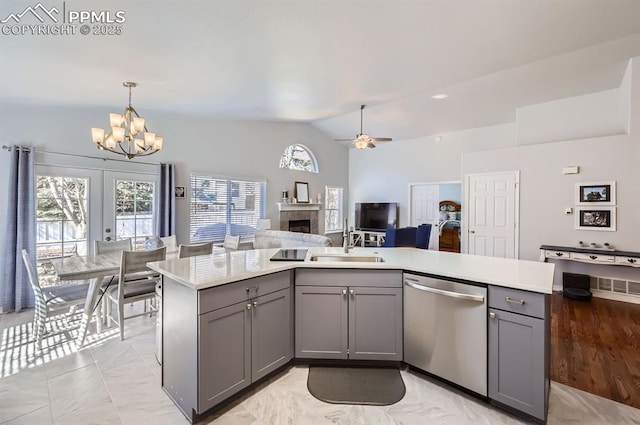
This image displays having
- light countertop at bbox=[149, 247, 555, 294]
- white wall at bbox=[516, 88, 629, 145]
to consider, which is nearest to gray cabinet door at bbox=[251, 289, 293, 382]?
light countertop at bbox=[149, 247, 555, 294]

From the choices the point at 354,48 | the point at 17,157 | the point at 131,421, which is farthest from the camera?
the point at 17,157

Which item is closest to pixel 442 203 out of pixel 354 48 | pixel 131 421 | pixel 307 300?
Result: pixel 354 48

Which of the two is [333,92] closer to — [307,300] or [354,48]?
[354,48]

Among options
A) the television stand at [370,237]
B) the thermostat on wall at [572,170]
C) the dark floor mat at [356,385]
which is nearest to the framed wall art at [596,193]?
the thermostat on wall at [572,170]

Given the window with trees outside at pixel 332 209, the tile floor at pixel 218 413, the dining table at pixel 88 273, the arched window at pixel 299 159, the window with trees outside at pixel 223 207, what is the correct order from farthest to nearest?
the window with trees outside at pixel 332 209 < the arched window at pixel 299 159 < the window with trees outside at pixel 223 207 < the dining table at pixel 88 273 < the tile floor at pixel 218 413

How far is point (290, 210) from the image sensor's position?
700 cm

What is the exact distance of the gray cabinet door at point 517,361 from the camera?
5.59ft

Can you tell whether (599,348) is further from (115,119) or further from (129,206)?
(129,206)

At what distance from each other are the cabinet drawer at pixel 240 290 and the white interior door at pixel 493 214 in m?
4.78

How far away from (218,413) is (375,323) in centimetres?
126

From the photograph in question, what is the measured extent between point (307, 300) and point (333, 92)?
322cm

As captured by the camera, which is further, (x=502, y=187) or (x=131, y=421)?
(x=502, y=187)

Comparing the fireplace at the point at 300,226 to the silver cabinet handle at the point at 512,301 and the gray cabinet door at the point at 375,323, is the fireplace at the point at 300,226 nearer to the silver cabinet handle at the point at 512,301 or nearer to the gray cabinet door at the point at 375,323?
the gray cabinet door at the point at 375,323

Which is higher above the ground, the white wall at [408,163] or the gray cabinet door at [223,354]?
the white wall at [408,163]
